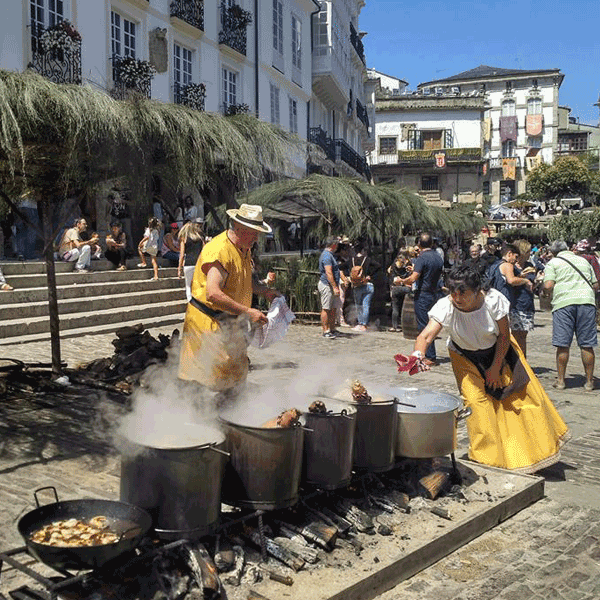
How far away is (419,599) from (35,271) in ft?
35.7

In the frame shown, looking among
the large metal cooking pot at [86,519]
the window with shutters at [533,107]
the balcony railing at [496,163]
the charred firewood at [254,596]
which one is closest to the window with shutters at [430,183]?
the balcony railing at [496,163]

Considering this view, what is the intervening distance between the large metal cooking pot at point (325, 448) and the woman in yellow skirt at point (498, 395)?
1455mm

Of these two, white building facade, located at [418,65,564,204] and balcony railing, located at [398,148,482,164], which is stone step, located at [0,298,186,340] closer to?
balcony railing, located at [398,148,482,164]

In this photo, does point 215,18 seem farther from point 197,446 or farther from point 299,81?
point 197,446

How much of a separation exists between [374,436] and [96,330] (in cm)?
821

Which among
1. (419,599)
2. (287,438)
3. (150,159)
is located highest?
(150,159)

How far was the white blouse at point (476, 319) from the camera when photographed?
5109 millimetres

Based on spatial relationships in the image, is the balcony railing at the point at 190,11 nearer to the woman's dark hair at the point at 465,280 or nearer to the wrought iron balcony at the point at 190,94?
the wrought iron balcony at the point at 190,94

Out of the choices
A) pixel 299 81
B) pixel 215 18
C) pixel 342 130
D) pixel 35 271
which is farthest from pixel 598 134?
pixel 35 271

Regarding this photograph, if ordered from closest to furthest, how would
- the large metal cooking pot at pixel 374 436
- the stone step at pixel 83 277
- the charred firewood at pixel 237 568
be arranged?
the charred firewood at pixel 237 568
the large metal cooking pot at pixel 374 436
the stone step at pixel 83 277

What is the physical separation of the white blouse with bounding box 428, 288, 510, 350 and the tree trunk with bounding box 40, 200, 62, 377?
172 inches

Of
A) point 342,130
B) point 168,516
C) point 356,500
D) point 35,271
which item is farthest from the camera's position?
point 342,130

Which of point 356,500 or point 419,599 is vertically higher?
point 356,500

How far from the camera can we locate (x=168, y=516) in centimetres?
336
